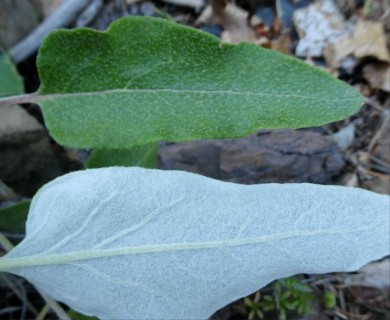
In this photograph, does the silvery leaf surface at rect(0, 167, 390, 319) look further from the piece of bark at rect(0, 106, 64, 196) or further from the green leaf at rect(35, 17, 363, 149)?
the piece of bark at rect(0, 106, 64, 196)

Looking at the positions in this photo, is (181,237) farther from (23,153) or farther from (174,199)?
(23,153)

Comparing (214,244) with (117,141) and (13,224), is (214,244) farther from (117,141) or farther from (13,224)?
(13,224)

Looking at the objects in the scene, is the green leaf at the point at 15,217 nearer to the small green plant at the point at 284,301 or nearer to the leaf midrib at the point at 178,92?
the leaf midrib at the point at 178,92

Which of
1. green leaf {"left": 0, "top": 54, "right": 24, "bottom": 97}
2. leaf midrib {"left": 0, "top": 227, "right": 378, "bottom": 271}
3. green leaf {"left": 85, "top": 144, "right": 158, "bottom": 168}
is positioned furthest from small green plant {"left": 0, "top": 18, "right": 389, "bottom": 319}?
green leaf {"left": 0, "top": 54, "right": 24, "bottom": 97}

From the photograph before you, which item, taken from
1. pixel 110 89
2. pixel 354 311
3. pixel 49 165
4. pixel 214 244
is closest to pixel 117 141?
pixel 110 89

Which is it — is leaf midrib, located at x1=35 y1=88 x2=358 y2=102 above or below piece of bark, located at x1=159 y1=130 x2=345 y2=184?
above

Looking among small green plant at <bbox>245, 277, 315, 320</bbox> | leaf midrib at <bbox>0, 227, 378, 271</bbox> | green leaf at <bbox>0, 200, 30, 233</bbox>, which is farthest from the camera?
small green plant at <bbox>245, 277, 315, 320</bbox>
